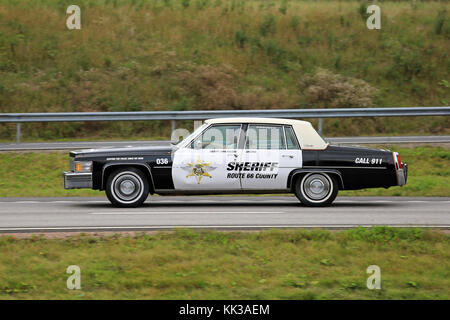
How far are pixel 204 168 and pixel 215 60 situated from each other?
14.0m

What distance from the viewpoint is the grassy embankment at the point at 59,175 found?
598 inches

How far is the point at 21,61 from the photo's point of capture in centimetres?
2519

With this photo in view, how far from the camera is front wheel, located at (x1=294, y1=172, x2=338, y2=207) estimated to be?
40.7ft

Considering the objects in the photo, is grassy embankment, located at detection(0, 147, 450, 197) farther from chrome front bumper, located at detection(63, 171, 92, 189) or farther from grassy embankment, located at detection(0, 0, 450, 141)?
grassy embankment, located at detection(0, 0, 450, 141)

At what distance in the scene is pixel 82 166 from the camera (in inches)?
486

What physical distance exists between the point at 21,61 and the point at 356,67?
42.2 ft

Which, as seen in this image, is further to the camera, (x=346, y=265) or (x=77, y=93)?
(x=77, y=93)

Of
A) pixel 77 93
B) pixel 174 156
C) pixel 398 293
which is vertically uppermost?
pixel 77 93

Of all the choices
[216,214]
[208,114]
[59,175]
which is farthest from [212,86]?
[216,214]

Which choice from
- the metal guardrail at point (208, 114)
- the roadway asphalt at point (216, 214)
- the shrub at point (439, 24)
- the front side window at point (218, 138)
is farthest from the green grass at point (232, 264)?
the shrub at point (439, 24)

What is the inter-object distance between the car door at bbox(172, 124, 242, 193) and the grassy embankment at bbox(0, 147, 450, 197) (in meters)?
3.69

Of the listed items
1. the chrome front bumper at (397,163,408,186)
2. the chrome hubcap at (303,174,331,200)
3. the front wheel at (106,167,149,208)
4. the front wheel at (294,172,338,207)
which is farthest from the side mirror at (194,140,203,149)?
the chrome front bumper at (397,163,408,186)
